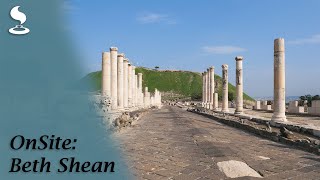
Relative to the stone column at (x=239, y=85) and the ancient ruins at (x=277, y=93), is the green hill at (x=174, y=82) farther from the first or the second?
the stone column at (x=239, y=85)

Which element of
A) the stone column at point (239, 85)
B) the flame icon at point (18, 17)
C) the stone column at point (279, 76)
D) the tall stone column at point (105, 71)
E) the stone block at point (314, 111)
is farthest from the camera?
the stone column at point (239, 85)

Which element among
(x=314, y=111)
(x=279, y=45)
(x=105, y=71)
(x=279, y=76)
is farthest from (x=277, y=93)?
(x=314, y=111)

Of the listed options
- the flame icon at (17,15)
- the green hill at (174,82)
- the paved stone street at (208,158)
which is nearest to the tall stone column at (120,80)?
the paved stone street at (208,158)

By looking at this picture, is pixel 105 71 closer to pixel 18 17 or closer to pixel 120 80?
pixel 120 80

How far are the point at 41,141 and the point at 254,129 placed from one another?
1034 centimetres

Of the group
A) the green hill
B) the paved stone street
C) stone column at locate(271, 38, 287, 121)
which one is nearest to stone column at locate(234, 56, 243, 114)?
stone column at locate(271, 38, 287, 121)

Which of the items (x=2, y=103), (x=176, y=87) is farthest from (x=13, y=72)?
A: (x=176, y=87)

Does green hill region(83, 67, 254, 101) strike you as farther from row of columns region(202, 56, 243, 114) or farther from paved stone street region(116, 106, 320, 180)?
paved stone street region(116, 106, 320, 180)

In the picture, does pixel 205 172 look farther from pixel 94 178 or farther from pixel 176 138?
pixel 176 138

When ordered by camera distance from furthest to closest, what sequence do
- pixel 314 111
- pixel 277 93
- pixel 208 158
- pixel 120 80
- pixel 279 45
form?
1. pixel 120 80
2. pixel 314 111
3. pixel 277 93
4. pixel 279 45
5. pixel 208 158

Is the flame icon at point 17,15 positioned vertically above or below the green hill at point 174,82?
below

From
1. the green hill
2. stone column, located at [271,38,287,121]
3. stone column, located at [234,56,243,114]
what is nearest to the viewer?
stone column, located at [271,38,287,121]

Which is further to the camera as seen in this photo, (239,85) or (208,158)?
(239,85)

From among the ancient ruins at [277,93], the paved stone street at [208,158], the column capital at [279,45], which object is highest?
the column capital at [279,45]
